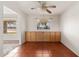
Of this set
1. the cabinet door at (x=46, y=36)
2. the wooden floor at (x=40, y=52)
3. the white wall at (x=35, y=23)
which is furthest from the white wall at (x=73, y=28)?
the white wall at (x=35, y=23)

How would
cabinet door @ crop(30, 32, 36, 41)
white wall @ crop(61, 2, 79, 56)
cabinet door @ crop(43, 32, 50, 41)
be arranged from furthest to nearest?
1. cabinet door @ crop(43, 32, 50, 41)
2. cabinet door @ crop(30, 32, 36, 41)
3. white wall @ crop(61, 2, 79, 56)

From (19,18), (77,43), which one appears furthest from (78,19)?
(19,18)

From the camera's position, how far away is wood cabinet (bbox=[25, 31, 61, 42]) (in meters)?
7.89

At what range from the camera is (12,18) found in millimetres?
7184

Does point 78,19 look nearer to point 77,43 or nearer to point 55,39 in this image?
point 77,43

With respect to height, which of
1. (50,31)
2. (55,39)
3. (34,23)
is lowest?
(55,39)

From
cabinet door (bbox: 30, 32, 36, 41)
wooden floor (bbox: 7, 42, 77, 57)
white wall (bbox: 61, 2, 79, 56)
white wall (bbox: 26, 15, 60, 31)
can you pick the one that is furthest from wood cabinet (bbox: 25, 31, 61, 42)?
white wall (bbox: 61, 2, 79, 56)

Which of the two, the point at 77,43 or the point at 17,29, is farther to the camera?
the point at 17,29

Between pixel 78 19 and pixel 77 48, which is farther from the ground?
pixel 78 19

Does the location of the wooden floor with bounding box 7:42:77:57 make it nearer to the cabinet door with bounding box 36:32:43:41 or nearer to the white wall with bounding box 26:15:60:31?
the cabinet door with bounding box 36:32:43:41

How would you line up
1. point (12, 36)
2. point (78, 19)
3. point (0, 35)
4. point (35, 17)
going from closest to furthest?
point (0, 35) → point (78, 19) → point (12, 36) → point (35, 17)

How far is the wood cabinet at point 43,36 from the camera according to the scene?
25.9 ft

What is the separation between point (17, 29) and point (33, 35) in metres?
1.36

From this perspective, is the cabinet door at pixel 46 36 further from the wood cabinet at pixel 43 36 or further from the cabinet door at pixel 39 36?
the cabinet door at pixel 39 36
